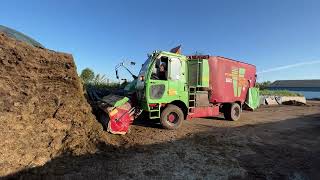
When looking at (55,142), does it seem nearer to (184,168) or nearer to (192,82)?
(184,168)

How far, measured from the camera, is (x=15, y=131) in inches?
243

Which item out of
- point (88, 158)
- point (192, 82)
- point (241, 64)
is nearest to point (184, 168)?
point (88, 158)

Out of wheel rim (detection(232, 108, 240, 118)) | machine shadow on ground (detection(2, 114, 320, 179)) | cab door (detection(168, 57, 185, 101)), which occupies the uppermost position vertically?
cab door (detection(168, 57, 185, 101))

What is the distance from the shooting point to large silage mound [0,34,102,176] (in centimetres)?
601

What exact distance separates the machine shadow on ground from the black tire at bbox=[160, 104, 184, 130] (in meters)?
1.09

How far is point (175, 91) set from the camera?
1080cm

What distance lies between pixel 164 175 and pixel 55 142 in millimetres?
2501

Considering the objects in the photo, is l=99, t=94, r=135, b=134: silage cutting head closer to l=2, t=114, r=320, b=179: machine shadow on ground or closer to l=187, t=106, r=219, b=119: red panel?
l=2, t=114, r=320, b=179: machine shadow on ground

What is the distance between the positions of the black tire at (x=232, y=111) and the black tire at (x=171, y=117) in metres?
3.83

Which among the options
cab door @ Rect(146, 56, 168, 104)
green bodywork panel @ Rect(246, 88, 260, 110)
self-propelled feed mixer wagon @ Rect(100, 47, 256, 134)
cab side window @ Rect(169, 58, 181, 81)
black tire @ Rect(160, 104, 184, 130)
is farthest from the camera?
green bodywork panel @ Rect(246, 88, 260, 110)

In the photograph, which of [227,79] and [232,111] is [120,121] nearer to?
[227,79]

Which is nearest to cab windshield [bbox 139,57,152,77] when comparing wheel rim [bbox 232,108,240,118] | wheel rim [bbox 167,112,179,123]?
wheel rim [bbox 167,112,179,123]

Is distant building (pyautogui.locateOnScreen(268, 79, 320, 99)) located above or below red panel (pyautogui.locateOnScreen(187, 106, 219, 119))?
above

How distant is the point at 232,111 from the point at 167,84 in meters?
4.78
